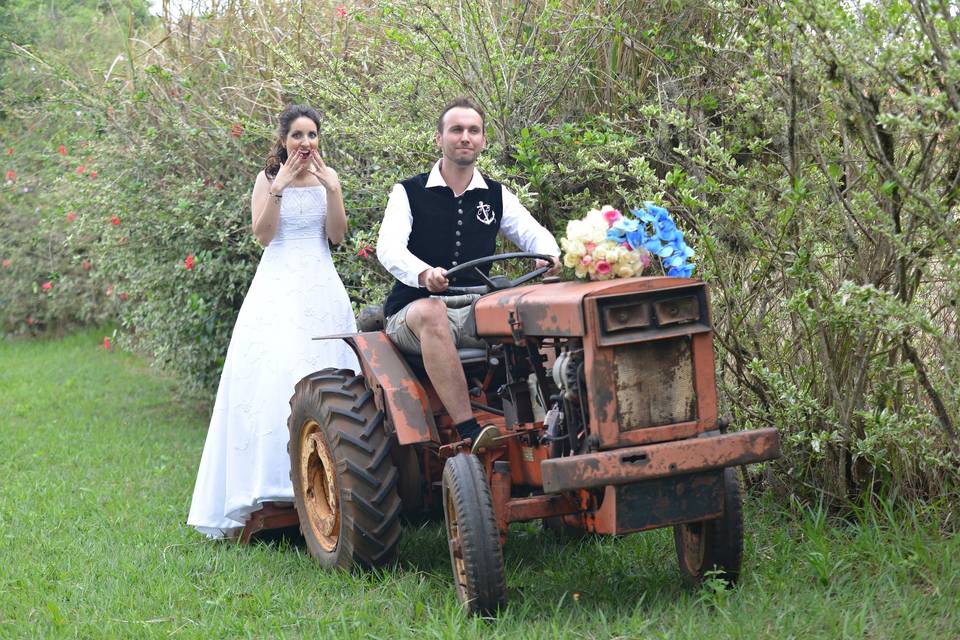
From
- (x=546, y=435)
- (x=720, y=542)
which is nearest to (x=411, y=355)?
(x=546, y=435)

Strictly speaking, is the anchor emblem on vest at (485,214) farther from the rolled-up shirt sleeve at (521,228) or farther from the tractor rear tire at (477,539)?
the tractor rear tire at (477,539)

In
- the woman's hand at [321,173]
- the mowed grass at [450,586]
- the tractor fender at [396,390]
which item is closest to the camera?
the mowed grass at [450,586]

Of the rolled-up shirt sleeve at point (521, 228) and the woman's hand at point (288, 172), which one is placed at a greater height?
the woman's hand at point (288, 172)

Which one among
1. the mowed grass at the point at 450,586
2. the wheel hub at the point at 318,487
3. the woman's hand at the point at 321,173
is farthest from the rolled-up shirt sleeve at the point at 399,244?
the mowed grass at the point at 450,586

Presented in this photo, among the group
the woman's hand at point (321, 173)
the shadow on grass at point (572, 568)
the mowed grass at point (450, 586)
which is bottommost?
the shadow on grass at point (572, 568)

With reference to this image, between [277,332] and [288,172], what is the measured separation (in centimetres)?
84

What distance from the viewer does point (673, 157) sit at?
6039 mm

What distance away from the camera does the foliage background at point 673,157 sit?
4.14 m

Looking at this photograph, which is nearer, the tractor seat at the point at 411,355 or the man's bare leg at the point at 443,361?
the man's bare leg at the point at 443,361

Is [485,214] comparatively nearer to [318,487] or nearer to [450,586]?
[318,487]

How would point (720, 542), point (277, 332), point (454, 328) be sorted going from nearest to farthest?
1. point (720, 542)
2. point (454, 328)
3. point (277, 332)

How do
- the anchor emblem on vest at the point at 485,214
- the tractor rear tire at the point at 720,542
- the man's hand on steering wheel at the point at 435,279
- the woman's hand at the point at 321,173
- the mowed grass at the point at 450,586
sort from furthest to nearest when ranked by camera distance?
the woman's hand at the point at 321,173, the anchor emblem on vest at the point at 485,214, the man's hand on steering wheel at the point at 435,279, the tractor rear tire at the point at 720,542, the mowed grass at the point at 450,586

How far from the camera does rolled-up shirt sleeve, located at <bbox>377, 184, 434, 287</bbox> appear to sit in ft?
15.1

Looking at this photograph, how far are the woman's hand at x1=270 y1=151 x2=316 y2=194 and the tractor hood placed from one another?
5.58 ft
